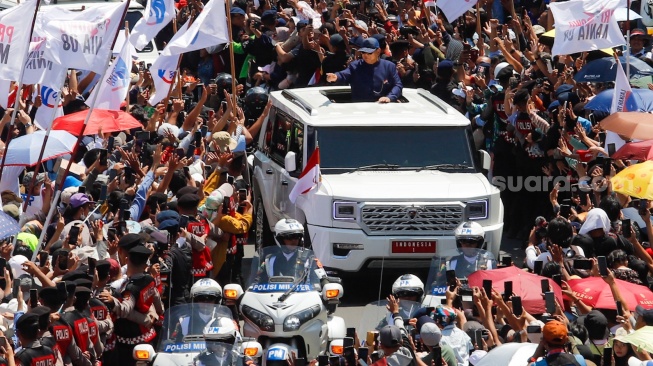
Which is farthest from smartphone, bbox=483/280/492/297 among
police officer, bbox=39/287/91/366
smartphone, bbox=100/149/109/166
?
smartphone, bbox=100/149/109/166

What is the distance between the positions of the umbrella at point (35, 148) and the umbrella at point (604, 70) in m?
6.18

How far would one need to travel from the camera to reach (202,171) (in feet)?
60.4

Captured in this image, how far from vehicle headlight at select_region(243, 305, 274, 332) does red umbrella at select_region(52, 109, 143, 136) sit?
14.8 feet

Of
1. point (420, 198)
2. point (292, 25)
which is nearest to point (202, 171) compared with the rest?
point (420, 198)

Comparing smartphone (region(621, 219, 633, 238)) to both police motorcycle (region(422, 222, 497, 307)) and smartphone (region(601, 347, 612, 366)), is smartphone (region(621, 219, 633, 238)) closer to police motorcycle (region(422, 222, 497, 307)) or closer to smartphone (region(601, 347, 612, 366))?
police motorcycle (region(422, 222, 497, 307))

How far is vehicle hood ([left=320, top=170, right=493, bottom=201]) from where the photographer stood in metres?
16.8

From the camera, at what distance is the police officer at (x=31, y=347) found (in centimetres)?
1117

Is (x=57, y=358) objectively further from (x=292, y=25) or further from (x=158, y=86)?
(x=292, y=25)

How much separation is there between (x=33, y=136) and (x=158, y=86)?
12.3 feet

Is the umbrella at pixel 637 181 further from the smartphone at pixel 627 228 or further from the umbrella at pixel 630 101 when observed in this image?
the umbrella at pixel 630 101

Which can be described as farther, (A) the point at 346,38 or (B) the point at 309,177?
(A) the point at 346,38

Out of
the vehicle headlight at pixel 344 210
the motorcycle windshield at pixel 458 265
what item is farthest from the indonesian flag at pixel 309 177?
the motorcycle windshield at pixel 458 265

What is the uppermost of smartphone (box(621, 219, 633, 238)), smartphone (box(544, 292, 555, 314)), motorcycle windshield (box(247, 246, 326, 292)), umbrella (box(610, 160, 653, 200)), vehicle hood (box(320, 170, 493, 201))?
smartphone (box(544, 292, 555, 314))

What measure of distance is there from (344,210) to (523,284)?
3.65 meters
